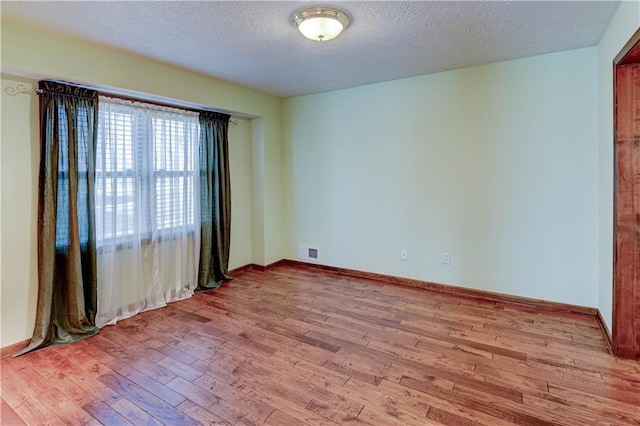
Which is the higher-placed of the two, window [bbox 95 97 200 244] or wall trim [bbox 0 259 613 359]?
window [bbox 95 97 200 244]

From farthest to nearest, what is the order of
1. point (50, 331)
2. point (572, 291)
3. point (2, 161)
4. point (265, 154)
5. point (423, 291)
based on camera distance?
point (265, 154) < point (423, 291) < point (572, 291) < point (50, 331) < point (2, 161)

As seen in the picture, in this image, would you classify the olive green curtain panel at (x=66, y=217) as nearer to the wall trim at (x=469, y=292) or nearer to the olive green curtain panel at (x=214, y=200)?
the olive green curtain panel at (x=214, y=200)

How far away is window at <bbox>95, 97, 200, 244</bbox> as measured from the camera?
2.99 metres

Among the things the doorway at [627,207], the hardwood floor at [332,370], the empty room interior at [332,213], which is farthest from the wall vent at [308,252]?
the doorway at [627,207]

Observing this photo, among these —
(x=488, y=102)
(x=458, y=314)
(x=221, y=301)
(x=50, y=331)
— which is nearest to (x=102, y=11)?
(x=50, y=331)

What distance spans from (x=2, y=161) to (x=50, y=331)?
1.30m

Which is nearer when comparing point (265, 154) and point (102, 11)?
point (102, 11)

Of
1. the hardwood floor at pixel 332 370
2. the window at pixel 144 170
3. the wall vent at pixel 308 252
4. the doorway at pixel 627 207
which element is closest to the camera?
the hardwood floor at pixel 332 370

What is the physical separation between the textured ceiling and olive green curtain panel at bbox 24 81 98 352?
0.59 meters

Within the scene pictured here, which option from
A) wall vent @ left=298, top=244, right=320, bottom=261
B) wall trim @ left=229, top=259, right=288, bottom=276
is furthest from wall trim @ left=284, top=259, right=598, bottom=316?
wall trim @ left=229, top=259, right=288, bottom=276

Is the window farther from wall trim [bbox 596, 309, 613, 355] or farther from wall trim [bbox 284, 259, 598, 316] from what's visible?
wall trim [bbox 596, 309, 613, 355]

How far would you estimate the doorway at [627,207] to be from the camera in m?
2.27

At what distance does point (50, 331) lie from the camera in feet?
8.68

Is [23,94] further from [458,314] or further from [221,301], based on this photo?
[458,314]
